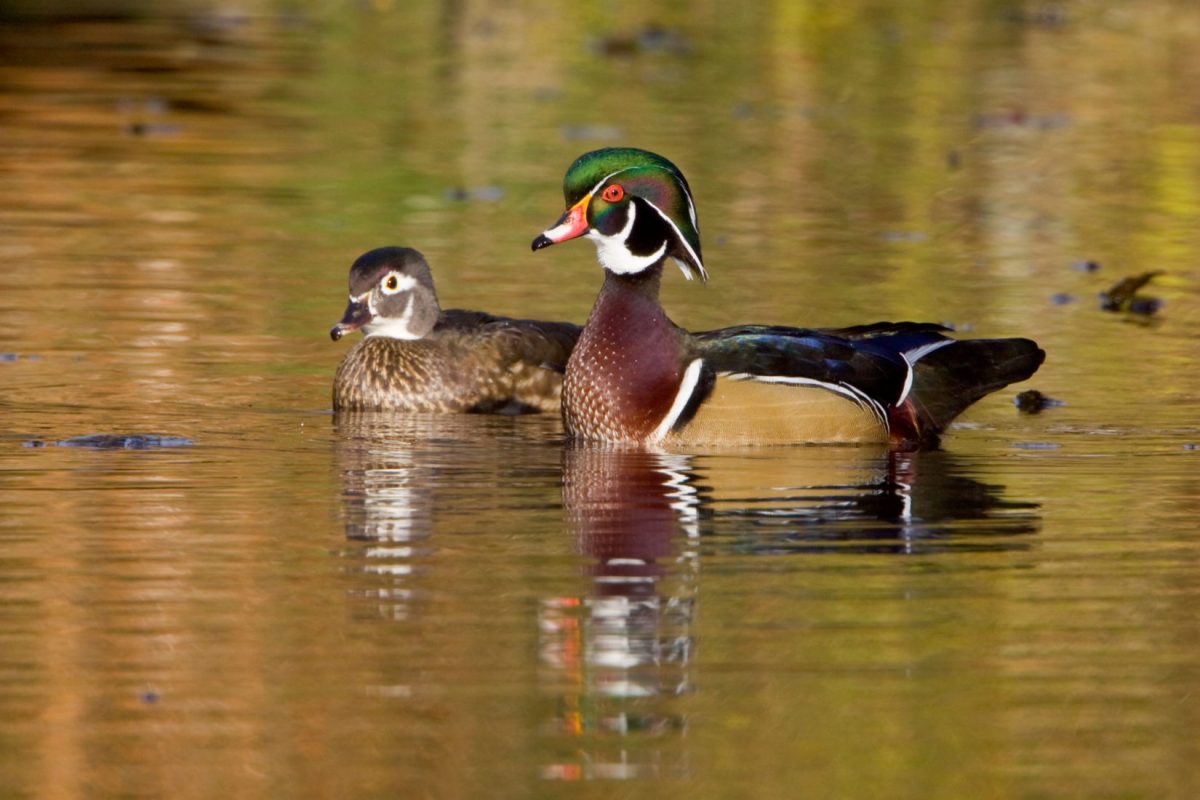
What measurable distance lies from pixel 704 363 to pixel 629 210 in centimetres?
83

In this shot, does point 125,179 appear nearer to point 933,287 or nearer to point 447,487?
point 933,287

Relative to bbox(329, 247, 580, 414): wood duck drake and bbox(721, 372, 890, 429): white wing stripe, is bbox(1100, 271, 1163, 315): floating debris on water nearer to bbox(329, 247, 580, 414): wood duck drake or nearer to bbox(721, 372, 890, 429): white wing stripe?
bbox(329, 247, 580, 414): wood duck drake

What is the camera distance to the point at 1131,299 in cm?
1458

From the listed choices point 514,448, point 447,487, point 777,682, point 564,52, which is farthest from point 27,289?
point 564,52

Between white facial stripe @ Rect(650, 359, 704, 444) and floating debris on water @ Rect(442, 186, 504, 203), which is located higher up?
floating debris on water @ Rect(442, 186, 504, 203)

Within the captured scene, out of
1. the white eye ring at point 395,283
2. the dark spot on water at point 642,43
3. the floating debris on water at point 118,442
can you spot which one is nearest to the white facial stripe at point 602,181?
the white eye ring at point 395,283

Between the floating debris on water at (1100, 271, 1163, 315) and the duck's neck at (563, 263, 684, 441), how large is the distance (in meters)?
4.39

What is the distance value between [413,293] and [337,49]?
16.4 m

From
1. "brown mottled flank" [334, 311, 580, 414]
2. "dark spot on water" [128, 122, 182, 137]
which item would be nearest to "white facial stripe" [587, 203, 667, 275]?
"brown mottled flank" [334, 311, 580, 414]

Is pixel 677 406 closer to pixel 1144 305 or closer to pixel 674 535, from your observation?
pixel 674 535

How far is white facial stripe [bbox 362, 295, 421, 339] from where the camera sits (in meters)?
12.6

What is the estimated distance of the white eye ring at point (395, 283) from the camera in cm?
1254

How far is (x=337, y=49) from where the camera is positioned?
28.5 meters

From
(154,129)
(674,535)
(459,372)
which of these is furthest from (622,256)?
(154,129)
